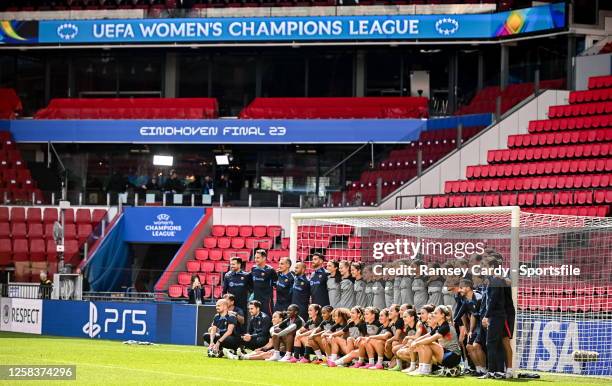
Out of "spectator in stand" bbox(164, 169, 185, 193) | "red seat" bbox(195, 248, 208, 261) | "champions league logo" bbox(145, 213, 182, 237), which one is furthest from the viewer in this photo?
"spectator in stand" bbox(164, 169, 185, 193)

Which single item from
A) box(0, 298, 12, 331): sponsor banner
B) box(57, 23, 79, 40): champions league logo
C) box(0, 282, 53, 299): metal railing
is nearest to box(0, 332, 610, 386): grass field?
box(0, 282, 53, 299): metal railing

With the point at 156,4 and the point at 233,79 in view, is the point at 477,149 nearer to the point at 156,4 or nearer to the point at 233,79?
the point at 233,79

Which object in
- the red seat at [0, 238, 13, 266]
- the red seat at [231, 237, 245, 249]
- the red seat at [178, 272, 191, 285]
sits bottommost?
the red seat at [178, 272, 191, 285]

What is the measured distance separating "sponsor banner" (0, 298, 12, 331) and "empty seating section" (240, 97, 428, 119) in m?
11.9

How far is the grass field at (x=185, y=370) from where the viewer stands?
15.4m

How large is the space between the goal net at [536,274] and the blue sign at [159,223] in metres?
16.1

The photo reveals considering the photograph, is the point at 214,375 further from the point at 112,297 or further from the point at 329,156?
the point at 329,156

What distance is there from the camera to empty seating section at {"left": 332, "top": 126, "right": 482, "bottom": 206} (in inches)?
1267

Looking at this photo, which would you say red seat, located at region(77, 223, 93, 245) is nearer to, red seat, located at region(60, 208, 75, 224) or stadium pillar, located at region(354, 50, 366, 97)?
red seat, located at region(60, 208, 75, 224)

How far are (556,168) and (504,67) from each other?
286 inches

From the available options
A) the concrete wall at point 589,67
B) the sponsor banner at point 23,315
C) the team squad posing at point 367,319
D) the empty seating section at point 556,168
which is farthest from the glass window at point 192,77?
the team squad posing at point 367,319

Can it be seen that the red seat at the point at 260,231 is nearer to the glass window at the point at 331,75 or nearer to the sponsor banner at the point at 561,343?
the glass window at the point at 331,75

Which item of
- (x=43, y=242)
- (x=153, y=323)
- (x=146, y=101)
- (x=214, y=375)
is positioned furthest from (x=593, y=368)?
(x=146, y=101)

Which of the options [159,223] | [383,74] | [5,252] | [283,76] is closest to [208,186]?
[159,223]
